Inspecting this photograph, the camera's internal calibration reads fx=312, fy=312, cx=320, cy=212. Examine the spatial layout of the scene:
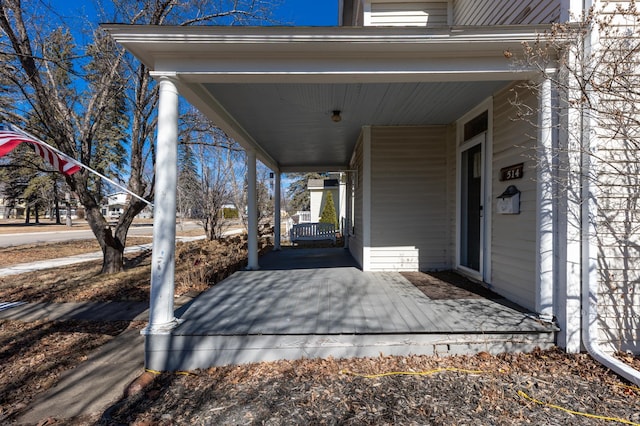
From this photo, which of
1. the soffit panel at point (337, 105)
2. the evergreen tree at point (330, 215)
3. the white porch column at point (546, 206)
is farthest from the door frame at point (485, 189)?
the evergreen tree at point (330, 215)

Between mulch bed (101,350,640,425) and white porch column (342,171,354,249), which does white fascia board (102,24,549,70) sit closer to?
mulch bed (101,350,640,425)

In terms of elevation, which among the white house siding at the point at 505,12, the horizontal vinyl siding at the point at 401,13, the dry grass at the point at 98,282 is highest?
the horizontal vinyl siding at the point at 401,13

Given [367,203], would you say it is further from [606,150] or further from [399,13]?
[399,13]

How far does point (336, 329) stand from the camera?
2.74 meters

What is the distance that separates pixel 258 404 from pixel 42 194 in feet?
122

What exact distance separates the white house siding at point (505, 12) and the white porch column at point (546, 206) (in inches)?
32.6

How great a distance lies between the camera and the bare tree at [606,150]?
2656 millimetres

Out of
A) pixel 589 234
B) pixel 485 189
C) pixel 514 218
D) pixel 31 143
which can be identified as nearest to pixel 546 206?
pixel 589 234

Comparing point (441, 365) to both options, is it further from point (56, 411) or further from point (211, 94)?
point (211, 94)

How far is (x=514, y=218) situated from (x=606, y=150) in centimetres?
99

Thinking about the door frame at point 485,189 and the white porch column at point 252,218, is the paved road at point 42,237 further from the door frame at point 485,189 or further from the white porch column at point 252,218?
the door frame at point 485,189

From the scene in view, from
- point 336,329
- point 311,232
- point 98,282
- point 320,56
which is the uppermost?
point 320,56

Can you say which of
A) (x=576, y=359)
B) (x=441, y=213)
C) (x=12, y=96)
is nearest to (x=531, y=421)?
(x=576, y=359)

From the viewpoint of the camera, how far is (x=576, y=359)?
258 cm
